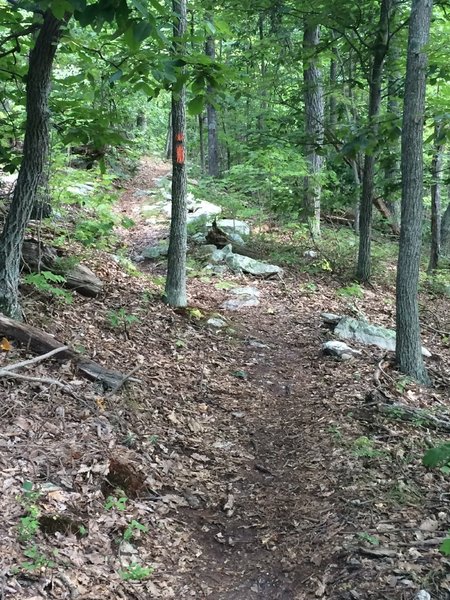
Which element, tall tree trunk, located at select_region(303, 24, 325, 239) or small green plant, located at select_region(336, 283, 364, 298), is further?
tall tree trunk, located at select_region(303, 24, 325, 239)

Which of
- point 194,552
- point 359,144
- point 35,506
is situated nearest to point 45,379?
point 35,506

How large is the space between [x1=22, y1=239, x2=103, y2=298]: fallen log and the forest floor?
0.25m

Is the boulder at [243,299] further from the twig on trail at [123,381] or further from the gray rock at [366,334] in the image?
the twig on trail at [123,381]

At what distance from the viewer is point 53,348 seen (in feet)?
17.7

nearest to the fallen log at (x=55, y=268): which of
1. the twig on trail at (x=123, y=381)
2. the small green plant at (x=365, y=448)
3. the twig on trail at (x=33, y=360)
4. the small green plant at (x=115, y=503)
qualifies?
the twig on trail at (x=33, y=360)

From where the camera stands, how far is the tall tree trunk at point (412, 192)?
6.60 metres

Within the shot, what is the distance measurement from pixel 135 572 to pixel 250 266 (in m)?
9.13

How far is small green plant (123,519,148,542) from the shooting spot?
372 cm

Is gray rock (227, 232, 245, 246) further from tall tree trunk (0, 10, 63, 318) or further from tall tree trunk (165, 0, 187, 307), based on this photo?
tall tree trunk (0, 10, 63, 318)

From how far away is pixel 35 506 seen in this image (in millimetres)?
3510

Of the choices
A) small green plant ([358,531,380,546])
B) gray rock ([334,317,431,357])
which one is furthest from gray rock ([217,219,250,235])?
small green plant ([358,531,380,546])

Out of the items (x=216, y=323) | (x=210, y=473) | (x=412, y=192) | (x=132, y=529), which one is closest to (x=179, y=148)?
(x=216, y=323)

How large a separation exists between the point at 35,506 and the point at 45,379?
1601mm

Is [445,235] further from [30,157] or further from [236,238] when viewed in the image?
[30,157]
